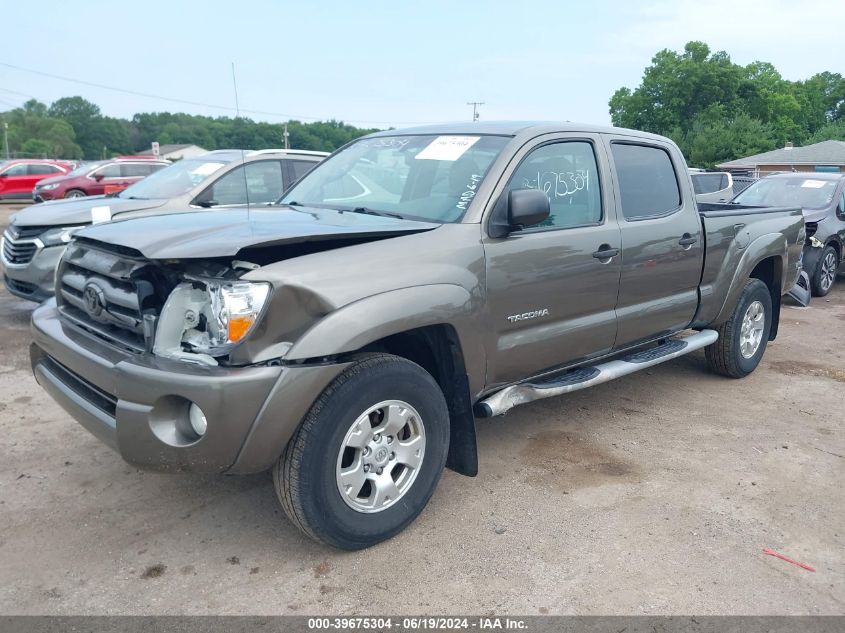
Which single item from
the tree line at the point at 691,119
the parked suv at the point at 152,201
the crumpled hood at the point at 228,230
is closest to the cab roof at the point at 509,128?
the crumpled hood at the point at 228,230

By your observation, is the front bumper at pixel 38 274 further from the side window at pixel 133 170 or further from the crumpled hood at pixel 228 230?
the side window at pixel 133 170

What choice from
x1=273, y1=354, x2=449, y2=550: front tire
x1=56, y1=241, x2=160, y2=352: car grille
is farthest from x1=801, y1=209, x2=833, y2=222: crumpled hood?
x1=56, y1=241, x2=160, y2=352: car grille

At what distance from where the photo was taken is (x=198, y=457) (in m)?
2.70

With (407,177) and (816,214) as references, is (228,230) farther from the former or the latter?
(816,214)

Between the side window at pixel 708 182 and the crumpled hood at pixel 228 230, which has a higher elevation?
the crumpled hood at pixel 228 230

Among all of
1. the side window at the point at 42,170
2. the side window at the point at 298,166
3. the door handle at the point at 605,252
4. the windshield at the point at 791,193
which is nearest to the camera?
the door handle at the point at 605,252

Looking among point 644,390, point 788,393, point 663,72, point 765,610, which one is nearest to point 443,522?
point 765,610

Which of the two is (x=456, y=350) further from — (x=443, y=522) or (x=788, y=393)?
(x=788, y=393)

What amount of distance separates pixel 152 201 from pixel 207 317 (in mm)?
4775

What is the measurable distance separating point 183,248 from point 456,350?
4.27 ft

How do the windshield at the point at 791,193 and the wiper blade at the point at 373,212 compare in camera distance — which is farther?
the windshield at the point at 791,193

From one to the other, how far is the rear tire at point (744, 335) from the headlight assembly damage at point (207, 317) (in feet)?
13.2

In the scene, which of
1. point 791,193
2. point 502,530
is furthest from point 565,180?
point 791,193

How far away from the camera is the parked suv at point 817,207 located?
9.62 m
